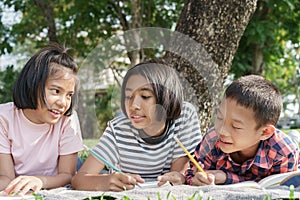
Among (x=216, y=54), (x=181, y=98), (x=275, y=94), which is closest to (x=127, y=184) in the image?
(x=181, y=98)

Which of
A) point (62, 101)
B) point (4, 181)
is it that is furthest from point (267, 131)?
point (4, 181)

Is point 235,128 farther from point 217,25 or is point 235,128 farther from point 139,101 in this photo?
point 217,25

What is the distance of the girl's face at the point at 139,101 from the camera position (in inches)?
66.7

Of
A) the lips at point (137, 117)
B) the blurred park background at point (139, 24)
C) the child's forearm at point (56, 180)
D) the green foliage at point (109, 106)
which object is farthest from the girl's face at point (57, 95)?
the blurred park background at point (139, 24)

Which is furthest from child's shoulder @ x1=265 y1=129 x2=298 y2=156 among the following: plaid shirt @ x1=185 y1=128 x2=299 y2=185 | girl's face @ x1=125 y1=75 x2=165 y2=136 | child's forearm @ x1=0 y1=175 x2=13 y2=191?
child's forearm @ x1=0 y1=175 x2=13 y2=191

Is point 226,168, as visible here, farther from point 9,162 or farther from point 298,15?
point 298,15

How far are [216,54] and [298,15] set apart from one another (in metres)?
4.58

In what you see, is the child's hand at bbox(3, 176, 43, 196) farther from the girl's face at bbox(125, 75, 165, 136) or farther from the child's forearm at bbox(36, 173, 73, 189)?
the girl's face at bbox(125, 75, 165, 136)

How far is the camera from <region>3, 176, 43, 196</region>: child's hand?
1646 millimetres

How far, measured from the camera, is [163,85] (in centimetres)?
178

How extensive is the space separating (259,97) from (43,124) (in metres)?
0.94

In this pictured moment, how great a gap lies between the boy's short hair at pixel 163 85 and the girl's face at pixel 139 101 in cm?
2

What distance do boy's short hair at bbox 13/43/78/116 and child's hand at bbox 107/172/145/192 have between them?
453mm

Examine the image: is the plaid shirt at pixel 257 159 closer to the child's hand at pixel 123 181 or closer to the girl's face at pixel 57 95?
the child's hand at pixel 123 181
